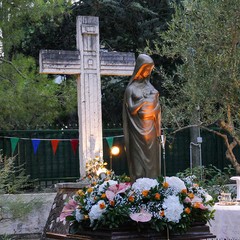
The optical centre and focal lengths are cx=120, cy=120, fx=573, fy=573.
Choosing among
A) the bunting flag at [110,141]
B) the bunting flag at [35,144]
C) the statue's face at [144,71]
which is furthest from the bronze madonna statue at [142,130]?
the bunting flag at [110,141]

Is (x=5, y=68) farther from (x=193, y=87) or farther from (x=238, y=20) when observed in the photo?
(x=238, y=20)

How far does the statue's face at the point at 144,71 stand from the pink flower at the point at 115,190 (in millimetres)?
2057

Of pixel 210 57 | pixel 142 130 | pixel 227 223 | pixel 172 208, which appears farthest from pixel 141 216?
pixel 210 57

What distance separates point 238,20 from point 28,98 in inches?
194

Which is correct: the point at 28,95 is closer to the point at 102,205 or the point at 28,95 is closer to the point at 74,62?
the point at 74,62

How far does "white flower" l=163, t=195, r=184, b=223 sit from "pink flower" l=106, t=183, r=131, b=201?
0.36 m

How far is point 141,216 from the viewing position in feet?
13.4

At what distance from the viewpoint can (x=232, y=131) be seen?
11.3 m

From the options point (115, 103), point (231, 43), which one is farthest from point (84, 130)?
point (115, 103)

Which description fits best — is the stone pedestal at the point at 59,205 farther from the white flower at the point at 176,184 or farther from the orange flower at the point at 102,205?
the orange flower at the point at 102,205

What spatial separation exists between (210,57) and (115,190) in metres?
7.47

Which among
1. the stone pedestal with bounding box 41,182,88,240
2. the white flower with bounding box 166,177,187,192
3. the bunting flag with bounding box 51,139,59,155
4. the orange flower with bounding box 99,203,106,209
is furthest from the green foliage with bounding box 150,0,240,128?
the orange flower with bounding box 99,203,106,209

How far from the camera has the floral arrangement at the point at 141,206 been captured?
4.14 m

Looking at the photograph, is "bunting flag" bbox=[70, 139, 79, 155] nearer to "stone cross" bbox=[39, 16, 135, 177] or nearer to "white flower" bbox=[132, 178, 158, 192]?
"stone cross" bbox=[39, 16, 135, 177]
